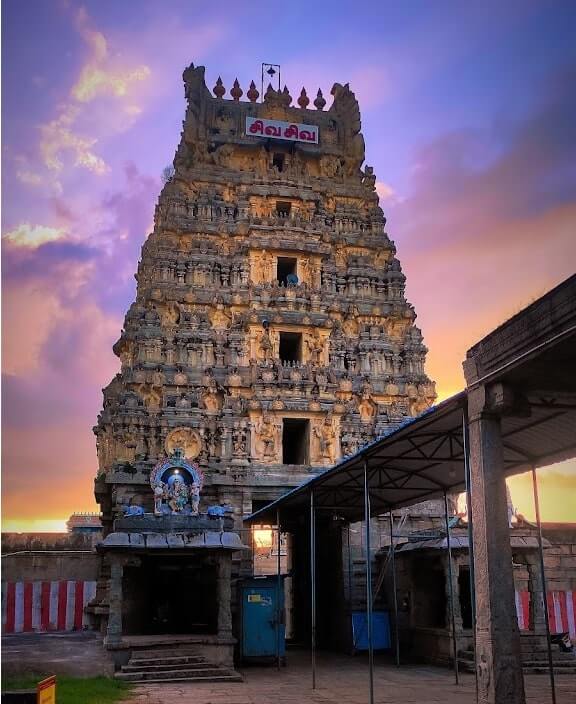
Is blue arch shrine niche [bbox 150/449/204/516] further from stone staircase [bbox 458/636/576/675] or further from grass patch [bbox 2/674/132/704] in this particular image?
stone staircase [bbox 458/636/576/675]

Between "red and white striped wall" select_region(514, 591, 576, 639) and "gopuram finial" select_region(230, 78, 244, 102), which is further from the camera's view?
"gopuram finial" select_region(230, 78, 244, 102)

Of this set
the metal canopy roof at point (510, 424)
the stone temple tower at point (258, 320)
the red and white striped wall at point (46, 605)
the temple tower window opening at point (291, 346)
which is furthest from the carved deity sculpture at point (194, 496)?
the temple tower window opening at point (291, 346)

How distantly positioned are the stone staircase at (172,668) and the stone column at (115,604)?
28.3 inches

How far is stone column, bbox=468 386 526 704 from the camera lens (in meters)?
9.90

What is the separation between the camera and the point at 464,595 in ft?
85.7

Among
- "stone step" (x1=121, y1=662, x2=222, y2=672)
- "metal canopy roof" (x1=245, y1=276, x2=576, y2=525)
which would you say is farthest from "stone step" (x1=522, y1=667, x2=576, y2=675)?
"stone step" (x1=121, y1=662, x2=222, y2=672)

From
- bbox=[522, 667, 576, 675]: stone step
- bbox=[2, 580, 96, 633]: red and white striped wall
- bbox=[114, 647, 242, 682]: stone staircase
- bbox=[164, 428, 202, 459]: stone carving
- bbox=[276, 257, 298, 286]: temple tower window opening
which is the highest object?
bbox=[276, 257, 298, 286]: temple tower window opening

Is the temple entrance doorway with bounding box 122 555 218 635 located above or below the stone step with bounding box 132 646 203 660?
above

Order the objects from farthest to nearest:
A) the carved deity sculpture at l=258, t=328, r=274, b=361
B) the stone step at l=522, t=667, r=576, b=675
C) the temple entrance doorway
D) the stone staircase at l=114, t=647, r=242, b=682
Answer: the carved deity sculpture at l=258, t=328, r=274, b=361 < the temple entrance doorway < the stone step at l=522, t=667, r=576, b=675 < the stone staircase at l=114, t=647, r=242, b=682

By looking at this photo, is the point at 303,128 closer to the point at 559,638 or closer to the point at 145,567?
the point at 145,567

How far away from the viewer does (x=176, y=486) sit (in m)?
26.8

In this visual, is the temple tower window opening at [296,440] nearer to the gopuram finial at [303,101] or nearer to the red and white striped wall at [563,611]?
the red and white striped wall at [563,611]

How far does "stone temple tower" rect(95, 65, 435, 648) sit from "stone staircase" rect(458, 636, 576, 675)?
10.6m

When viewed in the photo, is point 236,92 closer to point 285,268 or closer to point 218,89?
point 218,89
